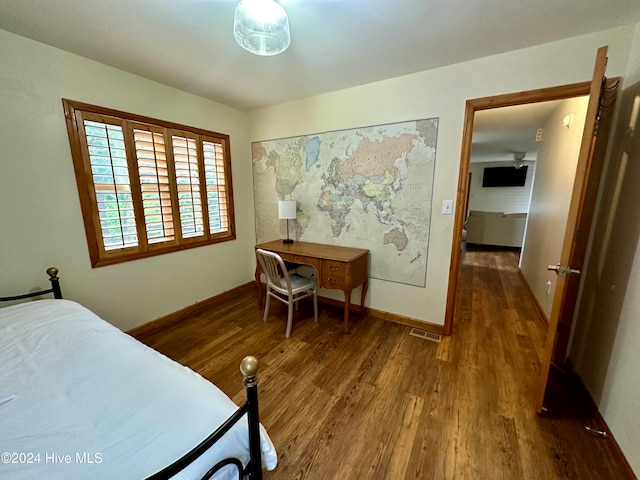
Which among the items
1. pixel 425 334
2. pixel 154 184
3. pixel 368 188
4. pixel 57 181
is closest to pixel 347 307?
pixel 425 334

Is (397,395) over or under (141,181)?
under

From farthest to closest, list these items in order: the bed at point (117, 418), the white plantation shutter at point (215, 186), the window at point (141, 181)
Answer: the white plantation shutter at point (215, 186), the window at point (141, 181), the bed at point (117, 418)

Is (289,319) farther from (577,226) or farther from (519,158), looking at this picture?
(519,158)

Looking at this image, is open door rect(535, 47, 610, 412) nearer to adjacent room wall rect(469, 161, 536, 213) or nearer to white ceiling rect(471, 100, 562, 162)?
white ceiling rect(471, 100, 562, 162)

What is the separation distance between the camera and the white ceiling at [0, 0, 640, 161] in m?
1.42

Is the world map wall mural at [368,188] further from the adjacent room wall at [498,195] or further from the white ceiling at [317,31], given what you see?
the adjacent room wall at [498,195]

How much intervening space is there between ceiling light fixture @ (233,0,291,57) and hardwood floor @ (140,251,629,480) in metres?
2.23

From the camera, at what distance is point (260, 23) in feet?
4.36

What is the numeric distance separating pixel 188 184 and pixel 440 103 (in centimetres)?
263

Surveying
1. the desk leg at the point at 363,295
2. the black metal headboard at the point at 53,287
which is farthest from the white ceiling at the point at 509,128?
the black metal headboard at the point at 53,287

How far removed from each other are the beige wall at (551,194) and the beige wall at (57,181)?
373 centimetres

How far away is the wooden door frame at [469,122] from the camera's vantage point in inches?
70.0

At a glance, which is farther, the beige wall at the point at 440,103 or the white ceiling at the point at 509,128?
the white ceiling at the point at 509,128

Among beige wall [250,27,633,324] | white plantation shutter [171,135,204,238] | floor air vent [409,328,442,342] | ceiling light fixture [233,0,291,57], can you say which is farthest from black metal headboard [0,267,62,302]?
floor air vent [409,328,442,342]
